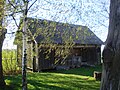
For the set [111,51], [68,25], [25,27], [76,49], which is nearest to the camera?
[111,51]

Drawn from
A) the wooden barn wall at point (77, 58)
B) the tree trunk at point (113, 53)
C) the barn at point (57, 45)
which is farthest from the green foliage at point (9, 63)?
the tree trunk at point (113, 53)

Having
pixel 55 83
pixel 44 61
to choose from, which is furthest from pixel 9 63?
pixel 55 83

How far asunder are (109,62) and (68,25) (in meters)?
6.90

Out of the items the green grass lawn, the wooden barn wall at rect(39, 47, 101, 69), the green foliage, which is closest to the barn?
the wooden barn wall at rect(39, 47, 101, 69)

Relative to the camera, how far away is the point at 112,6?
8.09 ft

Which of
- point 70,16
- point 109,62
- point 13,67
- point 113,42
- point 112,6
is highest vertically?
point 70,16

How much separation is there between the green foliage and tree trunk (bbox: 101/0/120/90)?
1830 centimetres

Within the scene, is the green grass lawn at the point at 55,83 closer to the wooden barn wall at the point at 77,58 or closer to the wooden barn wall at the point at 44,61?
the wooden barn wall at the point at 44,61

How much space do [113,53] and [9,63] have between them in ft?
62.6

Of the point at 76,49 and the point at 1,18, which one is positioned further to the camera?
the point at 76,49

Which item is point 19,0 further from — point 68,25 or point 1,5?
point 68,25

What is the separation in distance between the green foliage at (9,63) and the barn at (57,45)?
62 cm

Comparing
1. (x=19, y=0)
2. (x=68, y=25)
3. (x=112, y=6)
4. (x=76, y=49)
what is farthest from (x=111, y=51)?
(x=76, y=49)

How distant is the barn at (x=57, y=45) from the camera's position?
8.72 meters
